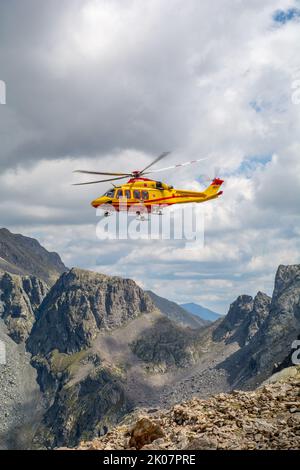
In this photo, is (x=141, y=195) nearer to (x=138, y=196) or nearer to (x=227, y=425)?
(x=138, y=196)

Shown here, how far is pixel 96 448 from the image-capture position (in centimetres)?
2705

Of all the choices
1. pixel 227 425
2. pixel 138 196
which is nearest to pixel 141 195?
pixel 138 196

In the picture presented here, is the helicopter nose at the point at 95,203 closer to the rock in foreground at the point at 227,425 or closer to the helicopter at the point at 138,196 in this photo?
the helicopter at the point at 138,196

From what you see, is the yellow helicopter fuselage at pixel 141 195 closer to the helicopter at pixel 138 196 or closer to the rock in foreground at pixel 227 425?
the helicopter at pixel 138 196

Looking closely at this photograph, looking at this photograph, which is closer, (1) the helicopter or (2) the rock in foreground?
(2) the rock in foreground

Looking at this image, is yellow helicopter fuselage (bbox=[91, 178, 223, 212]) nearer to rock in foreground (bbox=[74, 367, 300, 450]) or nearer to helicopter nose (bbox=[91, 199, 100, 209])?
helicopter nose (bbox=[91, 199, 100, 209])

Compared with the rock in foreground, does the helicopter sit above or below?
above

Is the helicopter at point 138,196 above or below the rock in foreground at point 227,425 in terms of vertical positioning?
above

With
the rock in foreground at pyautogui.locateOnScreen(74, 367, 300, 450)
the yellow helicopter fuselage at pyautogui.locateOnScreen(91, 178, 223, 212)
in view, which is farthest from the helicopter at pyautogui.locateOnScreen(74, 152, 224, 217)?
the rock in foreground at pyautogui.locateOnScreen(74, 367, 300, 450)

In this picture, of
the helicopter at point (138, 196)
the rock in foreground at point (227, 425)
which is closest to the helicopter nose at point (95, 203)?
the helicopter at point (138, 196)

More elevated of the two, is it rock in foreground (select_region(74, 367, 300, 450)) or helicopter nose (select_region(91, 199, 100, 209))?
helicopter nose (select_region(91, 199, 100, 209))

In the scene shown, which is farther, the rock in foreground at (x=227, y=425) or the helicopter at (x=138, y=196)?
the helicopter at (x=138, y=196)

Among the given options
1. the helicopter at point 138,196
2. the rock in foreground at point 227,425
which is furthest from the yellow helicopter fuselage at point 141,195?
the rock in foreground at point 227,425

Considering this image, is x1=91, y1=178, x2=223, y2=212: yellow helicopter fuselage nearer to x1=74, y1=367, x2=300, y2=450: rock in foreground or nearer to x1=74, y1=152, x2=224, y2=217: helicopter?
x1=74, y1=152, x2=224, y2=217: helicopter
